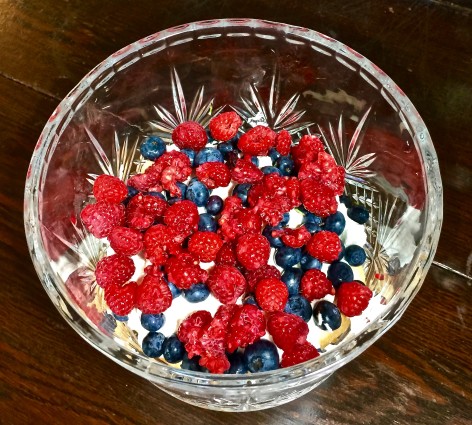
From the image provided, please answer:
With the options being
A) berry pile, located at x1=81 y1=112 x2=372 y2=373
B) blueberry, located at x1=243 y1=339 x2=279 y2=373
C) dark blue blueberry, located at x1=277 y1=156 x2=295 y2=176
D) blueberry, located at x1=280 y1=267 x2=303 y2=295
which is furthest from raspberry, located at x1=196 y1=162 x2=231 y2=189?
blueberry, located at x1=243 y1=339 x2=279 y2=373

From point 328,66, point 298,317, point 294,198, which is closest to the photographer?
point 298,317

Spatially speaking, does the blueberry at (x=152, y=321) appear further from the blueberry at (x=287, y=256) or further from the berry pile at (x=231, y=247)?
the blueberry at (x=287, y=256)

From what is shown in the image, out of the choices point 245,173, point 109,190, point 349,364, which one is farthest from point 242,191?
point 349,364

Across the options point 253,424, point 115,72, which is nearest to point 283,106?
point 115,72

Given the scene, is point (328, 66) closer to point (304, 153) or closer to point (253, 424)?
point (304, 153)

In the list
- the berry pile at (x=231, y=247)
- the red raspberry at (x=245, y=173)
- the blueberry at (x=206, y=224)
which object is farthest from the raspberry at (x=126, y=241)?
the red raspberry at (x=245, y=173)

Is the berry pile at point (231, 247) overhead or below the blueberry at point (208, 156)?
below
